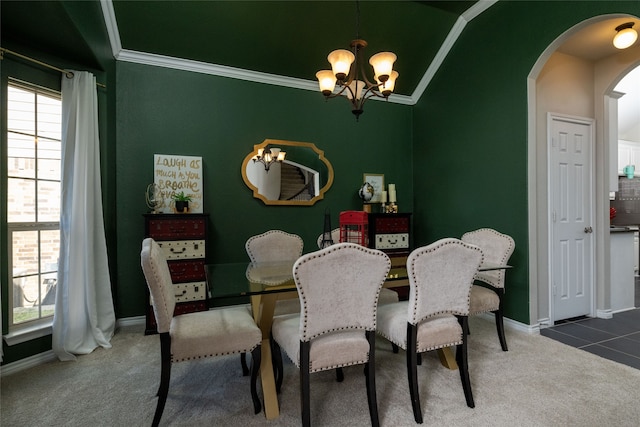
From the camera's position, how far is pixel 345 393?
2082 millimetres

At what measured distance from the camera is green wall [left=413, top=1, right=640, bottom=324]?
3.13 meters

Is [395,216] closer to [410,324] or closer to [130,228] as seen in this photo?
Answer: [410,324]

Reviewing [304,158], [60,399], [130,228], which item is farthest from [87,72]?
[60,399]

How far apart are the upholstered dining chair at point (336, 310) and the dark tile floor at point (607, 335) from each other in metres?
2.32

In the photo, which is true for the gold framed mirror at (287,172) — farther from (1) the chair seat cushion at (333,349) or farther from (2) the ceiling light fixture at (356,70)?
(1) the chair seat cushion at (333,349)

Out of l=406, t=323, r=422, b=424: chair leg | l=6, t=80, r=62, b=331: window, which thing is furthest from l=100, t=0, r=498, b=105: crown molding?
l=406, t=323, r=422, b=424: chair leg

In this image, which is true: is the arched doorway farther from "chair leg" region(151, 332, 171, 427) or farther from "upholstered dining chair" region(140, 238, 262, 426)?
"chair leg" region(151, 332, 171, 427)

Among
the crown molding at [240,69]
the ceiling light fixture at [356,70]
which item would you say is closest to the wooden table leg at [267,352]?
the ceiling light fixture at [356,70]

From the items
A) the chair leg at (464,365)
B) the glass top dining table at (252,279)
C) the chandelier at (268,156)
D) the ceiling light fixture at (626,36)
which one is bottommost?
the chair leg at (464,365)

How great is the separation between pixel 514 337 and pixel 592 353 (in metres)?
0.56

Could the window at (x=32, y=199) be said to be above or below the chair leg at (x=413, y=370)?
above

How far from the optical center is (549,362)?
249 centimetres

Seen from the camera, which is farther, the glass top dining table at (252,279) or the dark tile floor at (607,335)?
the dark tile floor at (607,335)

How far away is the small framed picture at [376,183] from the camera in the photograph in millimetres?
4547
